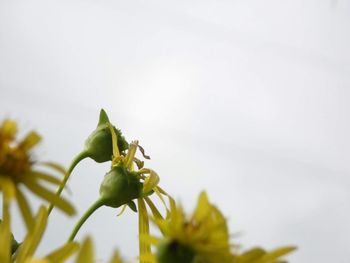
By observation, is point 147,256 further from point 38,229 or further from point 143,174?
point 143,174

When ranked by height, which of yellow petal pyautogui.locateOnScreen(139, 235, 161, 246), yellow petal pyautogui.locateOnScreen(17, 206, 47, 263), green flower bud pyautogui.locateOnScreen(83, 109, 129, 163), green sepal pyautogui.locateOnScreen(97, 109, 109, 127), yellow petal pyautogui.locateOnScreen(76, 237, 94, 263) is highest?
green sepal pyautogui.locateOnScreen(97, 109, 109, 127)

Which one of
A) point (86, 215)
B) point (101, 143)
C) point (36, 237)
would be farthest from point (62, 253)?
point (101, 143)

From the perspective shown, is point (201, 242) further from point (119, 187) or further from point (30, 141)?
point (119, 187)

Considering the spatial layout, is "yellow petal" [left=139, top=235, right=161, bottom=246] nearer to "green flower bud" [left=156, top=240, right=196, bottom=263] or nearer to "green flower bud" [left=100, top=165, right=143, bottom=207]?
"green flower bud" [left=156, top=240, right=196, bottom=263]

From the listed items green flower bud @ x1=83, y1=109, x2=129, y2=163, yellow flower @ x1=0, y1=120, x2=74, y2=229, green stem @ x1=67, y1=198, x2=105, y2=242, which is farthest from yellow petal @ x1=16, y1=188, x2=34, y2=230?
green flower bud @ x1=83, y1=109, x2=129, y2=163

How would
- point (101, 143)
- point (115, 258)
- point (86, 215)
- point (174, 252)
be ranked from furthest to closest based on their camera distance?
1. point (101, 143)
2. point (86, 215)
3. point (174, 252)
4. point (115, 258)

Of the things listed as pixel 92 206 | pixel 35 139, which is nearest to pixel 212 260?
pixel 35 139
